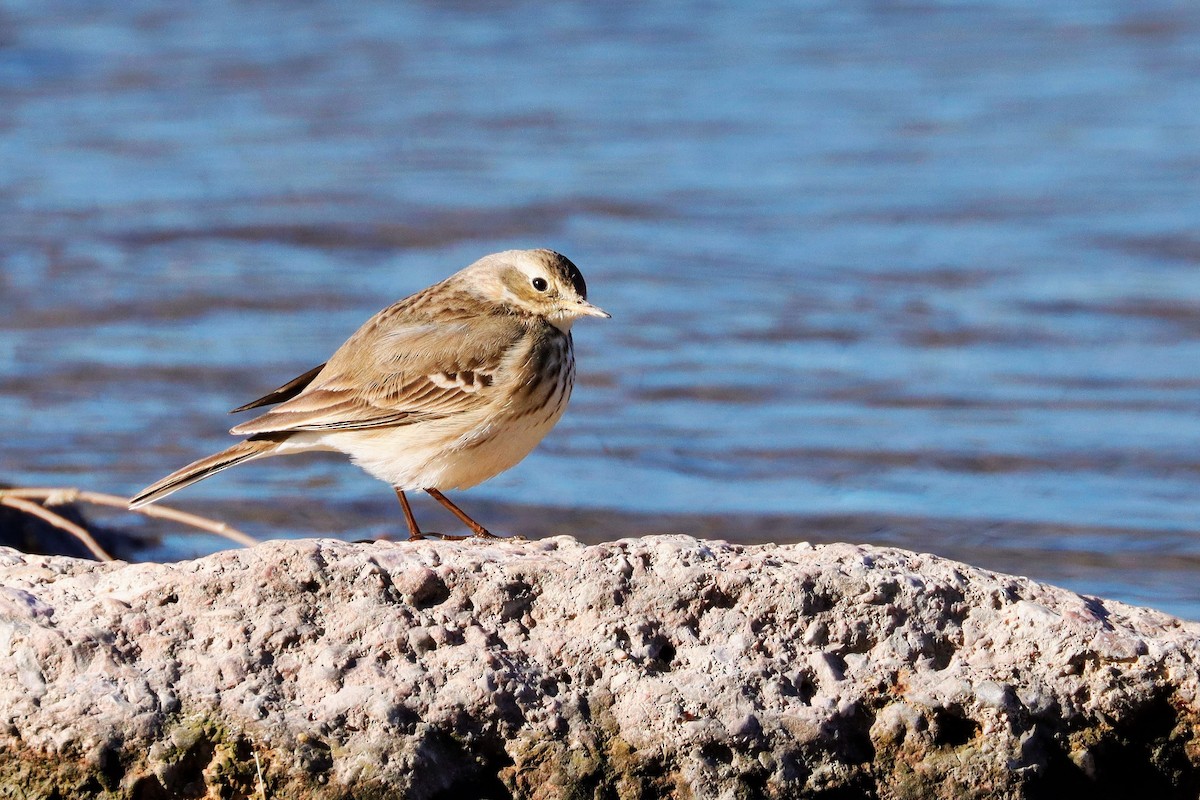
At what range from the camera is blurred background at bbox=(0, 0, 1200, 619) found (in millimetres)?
8258

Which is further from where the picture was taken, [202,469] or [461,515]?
[461,515]

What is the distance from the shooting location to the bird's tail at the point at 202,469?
18.6ft

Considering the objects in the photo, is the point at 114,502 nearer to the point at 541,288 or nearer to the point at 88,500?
the point at 88,500

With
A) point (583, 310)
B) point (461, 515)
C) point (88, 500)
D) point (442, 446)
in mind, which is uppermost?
point (583, 310)

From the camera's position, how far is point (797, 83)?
1805 cm

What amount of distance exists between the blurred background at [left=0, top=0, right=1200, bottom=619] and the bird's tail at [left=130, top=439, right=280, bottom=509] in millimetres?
1836

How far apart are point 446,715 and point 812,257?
344 inches

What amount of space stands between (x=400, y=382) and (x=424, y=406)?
0.13 m

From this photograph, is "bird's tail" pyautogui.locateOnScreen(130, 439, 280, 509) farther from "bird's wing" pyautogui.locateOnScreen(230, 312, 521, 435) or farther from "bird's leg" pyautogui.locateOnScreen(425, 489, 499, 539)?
"bird's leg" pyautogui.locateOnScreen(425, 489, 499, 539)

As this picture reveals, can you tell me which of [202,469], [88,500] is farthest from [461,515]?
[88,500]

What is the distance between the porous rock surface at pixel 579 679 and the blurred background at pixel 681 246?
9.23 feet

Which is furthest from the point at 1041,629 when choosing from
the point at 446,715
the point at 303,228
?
the point at 303,228

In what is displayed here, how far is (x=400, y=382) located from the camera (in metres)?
5.90

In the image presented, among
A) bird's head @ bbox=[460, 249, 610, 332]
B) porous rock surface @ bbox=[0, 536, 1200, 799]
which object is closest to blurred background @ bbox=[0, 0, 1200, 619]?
bird's head @ bbox=[460, 249, 610, 332]
